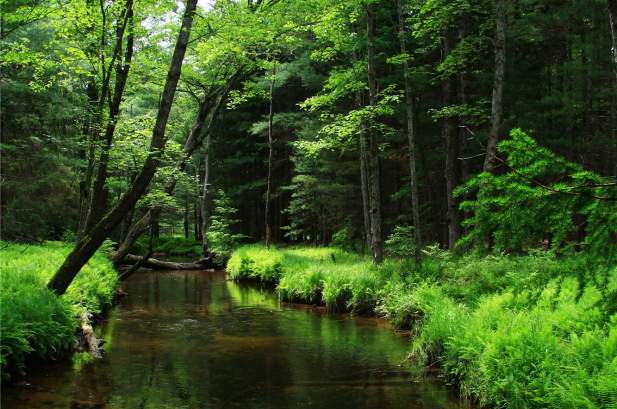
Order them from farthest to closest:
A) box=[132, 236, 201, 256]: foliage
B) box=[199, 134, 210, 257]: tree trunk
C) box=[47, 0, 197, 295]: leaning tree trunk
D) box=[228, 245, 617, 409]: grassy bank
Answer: box=[132, 236, 201, 256]: foliage, box=[199, 134, 210, 257]: tree trunk, box=[47, 0, 197, 295]: leaning tree trunk, box=[228, 245, 617, 409]: grassy bank

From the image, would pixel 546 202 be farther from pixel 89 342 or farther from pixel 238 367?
pixel 89 342

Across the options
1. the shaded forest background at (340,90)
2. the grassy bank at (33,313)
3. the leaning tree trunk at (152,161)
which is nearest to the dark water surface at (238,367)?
the grassy bank at (33,313)

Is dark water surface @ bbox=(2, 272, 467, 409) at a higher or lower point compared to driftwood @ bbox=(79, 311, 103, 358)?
lower

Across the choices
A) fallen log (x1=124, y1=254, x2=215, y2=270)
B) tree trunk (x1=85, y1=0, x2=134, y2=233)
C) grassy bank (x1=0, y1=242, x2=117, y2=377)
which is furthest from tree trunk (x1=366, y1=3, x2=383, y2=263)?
fallen log (x1=124, y1=254, x2=215, y2=270)

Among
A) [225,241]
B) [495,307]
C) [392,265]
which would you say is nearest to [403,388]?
[495,307]

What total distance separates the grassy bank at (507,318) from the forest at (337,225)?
0.04 m

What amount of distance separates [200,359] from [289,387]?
221cm

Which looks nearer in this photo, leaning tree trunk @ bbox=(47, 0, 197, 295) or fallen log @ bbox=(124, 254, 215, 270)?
leaning tree trunk @ bbox=(47, 0, 197, 295)

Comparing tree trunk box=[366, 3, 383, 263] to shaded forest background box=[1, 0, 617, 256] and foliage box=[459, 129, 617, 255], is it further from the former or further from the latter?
foliage box=[459, 129, 617, 255]

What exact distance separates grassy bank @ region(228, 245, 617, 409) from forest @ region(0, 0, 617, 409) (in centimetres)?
4

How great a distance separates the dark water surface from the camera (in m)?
6.67

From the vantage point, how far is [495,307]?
8.27 m

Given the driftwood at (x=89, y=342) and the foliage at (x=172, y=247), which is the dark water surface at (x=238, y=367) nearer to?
the driftwood at (x=89, y=342)

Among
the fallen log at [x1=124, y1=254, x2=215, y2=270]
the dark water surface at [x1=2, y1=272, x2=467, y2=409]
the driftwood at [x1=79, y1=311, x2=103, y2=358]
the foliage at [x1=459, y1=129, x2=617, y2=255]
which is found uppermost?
the foliage at [x1=459, y1=129, x2=617, y2=255]
